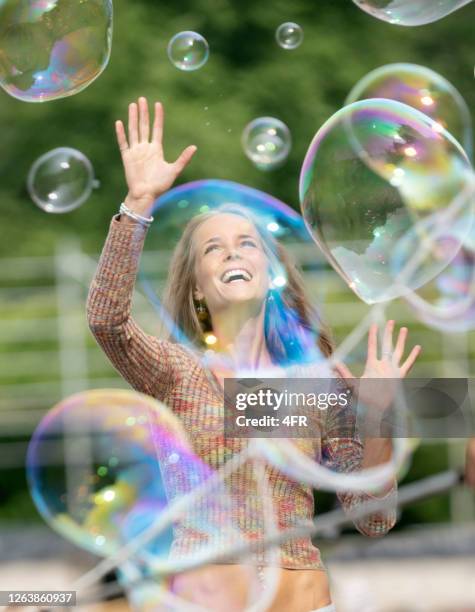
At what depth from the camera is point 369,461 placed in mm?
1473

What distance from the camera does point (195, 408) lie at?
1.46 m

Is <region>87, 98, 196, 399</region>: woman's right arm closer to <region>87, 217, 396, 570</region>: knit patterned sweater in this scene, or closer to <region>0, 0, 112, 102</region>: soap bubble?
<region>87, 217, 396, 570</region>: knit patterned sweater

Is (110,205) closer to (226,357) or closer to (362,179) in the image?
(362,179)

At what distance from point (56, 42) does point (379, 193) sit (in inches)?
22.2

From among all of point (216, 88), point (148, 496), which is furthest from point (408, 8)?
point (216, 88)

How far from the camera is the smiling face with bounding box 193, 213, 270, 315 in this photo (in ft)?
4.94

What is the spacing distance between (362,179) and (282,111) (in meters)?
2.96

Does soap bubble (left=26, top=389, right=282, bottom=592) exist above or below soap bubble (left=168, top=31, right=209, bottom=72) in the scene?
below

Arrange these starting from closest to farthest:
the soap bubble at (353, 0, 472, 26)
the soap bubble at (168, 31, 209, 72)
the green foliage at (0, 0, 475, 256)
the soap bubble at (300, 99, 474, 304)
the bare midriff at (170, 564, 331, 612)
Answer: the bare midriff at (170, 564, 331, 612) → the soap bubble at (300, 99, 474, 304) → the soap bubble at (353, 0, 472, 26) → the soap bubble at (168, 31, 209, 72) → the green foliage at (0, 0, 475, 256)

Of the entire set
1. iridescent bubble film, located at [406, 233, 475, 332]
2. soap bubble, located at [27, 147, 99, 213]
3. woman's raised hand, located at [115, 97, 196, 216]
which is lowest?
iridescent bubble film, located at [406, 233, 475, 332]

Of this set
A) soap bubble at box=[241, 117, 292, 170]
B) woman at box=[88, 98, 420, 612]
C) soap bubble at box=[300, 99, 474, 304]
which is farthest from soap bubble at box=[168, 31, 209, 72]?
woman at box=[88, 98, 420, 612]

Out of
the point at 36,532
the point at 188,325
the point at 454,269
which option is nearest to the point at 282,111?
the point at 36,532

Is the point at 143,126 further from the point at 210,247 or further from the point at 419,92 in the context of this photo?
the point at 419,92

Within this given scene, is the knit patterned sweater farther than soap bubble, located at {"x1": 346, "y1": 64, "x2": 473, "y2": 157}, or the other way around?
soap bubble, located at {"x1": 346, "y1": 64, "x2": 473, "y2": 157}
